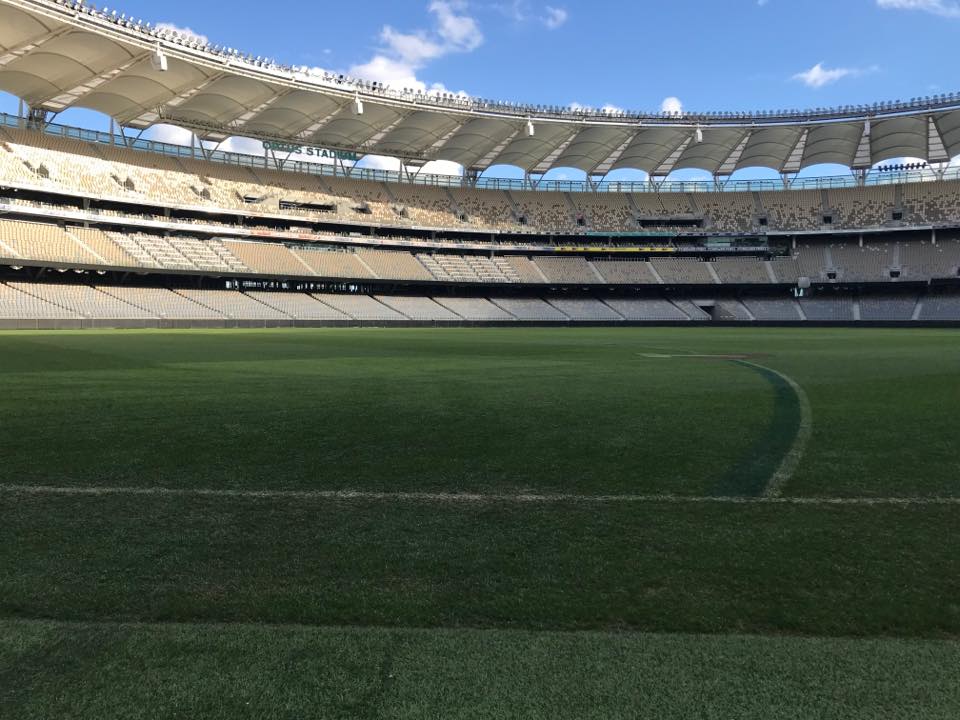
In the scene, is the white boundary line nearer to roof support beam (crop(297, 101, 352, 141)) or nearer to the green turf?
the green turf

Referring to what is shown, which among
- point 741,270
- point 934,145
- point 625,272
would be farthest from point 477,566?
point 934,145

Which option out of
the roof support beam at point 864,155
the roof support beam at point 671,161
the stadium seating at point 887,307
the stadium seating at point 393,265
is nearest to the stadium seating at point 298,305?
the stadium seating at point 393,265

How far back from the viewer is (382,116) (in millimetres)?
56344

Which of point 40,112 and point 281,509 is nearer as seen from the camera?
point 281,509

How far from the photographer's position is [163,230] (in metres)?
57.2

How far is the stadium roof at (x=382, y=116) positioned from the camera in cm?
4072

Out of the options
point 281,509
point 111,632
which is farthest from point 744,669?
point 281,509

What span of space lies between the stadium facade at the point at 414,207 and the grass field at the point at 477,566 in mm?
42350

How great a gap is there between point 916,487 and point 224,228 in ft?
207

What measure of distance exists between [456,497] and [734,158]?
74.9m

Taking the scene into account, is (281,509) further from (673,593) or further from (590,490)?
(673,593)

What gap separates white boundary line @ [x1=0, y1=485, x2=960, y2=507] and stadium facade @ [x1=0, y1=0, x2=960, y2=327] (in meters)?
42.3

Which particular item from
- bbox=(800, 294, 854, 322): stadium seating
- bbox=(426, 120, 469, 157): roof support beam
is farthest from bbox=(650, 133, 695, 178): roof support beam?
bbox=(426, 120, 469, 157): roof support beam

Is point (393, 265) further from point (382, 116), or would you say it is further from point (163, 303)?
point (163, 303)
